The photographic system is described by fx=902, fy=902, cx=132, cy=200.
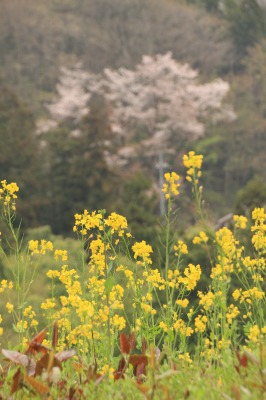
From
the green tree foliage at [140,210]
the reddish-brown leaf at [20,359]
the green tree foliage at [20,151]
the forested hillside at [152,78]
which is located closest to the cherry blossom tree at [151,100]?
the forested hillside at [152,78]

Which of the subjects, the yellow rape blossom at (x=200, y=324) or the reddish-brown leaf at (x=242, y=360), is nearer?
the reddish-brown leaf at (x=242, y=360)

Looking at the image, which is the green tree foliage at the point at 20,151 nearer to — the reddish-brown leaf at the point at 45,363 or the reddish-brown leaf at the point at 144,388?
the reddish-brown leaf at the point at 45,363

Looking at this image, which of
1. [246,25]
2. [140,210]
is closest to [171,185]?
[140,210]

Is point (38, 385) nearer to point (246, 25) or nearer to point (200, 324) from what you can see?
point (200, 324)

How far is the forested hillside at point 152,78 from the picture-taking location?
37.5 m

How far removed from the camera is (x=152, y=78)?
38.2 meters

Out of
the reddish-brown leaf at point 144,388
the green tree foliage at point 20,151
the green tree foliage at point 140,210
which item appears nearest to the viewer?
the reddish-brown leaf at point 144,388

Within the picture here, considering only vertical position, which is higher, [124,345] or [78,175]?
[78,175]

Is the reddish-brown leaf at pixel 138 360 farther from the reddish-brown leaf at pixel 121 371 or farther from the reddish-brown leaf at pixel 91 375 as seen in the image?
the reddish-brown leaf at pixel 91 375

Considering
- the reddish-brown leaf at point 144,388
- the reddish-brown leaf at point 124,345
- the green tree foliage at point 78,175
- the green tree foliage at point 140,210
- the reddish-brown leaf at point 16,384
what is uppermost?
the green tree foliage at point 78,175

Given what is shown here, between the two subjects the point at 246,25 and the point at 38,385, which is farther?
the point at 246,25

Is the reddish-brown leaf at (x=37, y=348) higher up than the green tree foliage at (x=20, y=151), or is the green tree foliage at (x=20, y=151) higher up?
the green tree foliage at (x=20, y=151)

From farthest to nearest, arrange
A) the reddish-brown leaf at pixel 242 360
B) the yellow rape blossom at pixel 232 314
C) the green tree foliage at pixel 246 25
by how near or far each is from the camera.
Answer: the green tree foliage at pixel 246 25, the yellow rape blossom at pixel 232 314, the reddish-brown leaf at pixel 242 360

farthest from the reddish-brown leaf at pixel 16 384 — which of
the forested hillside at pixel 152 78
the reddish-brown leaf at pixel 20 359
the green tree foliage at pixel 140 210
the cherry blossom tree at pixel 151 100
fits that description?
the cherry blossom tree at pixel 151 100
